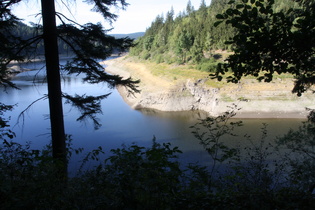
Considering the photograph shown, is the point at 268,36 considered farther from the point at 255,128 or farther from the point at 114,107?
the point at 114,107

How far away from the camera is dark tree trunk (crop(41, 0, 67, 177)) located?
16.1 ft

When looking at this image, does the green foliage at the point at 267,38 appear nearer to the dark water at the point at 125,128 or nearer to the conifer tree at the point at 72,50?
the conifer tree at the point at 72,50

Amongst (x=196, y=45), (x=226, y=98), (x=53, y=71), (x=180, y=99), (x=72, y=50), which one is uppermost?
(x=196, y=45)

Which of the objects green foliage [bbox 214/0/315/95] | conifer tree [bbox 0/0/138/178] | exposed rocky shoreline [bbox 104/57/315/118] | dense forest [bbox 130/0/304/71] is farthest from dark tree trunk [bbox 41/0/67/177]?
dense forest [bbox 130/0/304/71]

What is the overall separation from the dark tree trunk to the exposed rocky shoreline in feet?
73.7

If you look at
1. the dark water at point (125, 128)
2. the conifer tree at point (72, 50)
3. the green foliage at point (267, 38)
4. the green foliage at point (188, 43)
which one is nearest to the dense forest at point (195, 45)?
the green foliage at point (188, 43)

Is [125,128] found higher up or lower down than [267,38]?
lower down

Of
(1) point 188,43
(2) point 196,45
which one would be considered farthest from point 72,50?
(1) point 188,43

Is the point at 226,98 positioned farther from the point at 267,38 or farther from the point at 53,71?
the point at 267,38

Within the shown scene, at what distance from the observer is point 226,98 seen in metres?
29.2

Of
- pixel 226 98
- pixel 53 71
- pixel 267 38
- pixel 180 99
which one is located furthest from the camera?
pixel 180 99

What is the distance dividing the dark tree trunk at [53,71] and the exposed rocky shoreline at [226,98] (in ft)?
73.7

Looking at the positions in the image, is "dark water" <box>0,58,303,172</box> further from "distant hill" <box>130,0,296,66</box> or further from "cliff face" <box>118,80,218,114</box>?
"distant hill" <box>130,0,296,66</box>

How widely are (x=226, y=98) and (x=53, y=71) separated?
2625cm
